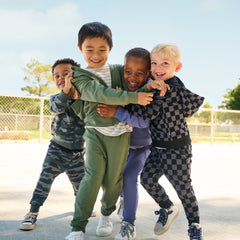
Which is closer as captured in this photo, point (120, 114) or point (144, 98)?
point (144, 98)

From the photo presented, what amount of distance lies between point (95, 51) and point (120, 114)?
456 millimetres

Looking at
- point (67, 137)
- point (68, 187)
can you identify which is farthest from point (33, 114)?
point (67, 137)

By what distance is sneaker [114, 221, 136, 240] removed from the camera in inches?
82.5

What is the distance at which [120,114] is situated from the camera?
6.99ft

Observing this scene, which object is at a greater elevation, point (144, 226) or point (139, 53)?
point (139, 53)

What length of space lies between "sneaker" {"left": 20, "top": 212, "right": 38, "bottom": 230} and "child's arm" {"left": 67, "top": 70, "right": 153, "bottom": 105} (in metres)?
0.97

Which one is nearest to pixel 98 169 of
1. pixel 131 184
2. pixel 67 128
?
pixel 131 184

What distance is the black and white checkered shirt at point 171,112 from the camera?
6.75ft

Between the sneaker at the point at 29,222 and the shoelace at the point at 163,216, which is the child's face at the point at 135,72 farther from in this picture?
the sneaker at the point at 29,222

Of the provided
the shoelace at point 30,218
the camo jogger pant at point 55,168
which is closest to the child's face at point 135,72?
the camo jogger pant at point 55,168

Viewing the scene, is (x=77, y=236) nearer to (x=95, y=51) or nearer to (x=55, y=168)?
(x=55, y=168)

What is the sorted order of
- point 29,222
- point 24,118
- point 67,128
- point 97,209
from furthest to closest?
point 24,118
point 97,209
point 67,128
point 29,222

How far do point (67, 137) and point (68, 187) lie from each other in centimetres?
139

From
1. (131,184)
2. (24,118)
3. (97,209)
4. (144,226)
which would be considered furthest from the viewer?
(24,118)
